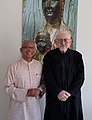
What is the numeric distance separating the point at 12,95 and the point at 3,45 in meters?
0.64

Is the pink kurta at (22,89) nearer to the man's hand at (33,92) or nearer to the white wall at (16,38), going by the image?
the man's hand at (33,92)

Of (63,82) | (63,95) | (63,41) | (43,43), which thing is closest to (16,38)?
(43,43)

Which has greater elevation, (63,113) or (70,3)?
(70,3)

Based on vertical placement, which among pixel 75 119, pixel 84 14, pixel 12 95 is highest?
pixel 84 14

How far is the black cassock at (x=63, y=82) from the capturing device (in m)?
2.25

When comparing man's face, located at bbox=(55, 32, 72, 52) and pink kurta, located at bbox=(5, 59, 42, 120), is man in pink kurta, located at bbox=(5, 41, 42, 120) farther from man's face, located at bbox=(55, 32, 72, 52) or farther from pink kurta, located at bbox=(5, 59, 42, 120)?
man's face, located at bbox=(55, 32, 72, 52)

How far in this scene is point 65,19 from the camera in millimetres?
2746

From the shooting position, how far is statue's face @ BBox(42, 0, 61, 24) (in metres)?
2.71

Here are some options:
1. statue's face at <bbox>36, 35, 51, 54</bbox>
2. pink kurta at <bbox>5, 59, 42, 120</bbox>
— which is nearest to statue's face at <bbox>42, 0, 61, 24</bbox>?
statue's face at <bbox>36, 35, 51, 54</bbox>

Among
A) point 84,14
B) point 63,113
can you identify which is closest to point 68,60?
point 63,113

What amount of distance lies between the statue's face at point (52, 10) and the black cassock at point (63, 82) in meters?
0.54

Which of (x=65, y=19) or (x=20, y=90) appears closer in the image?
(x=20, y=90)

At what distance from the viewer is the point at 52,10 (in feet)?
8.95

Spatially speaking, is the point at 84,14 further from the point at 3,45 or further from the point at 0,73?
the point at 0,73
